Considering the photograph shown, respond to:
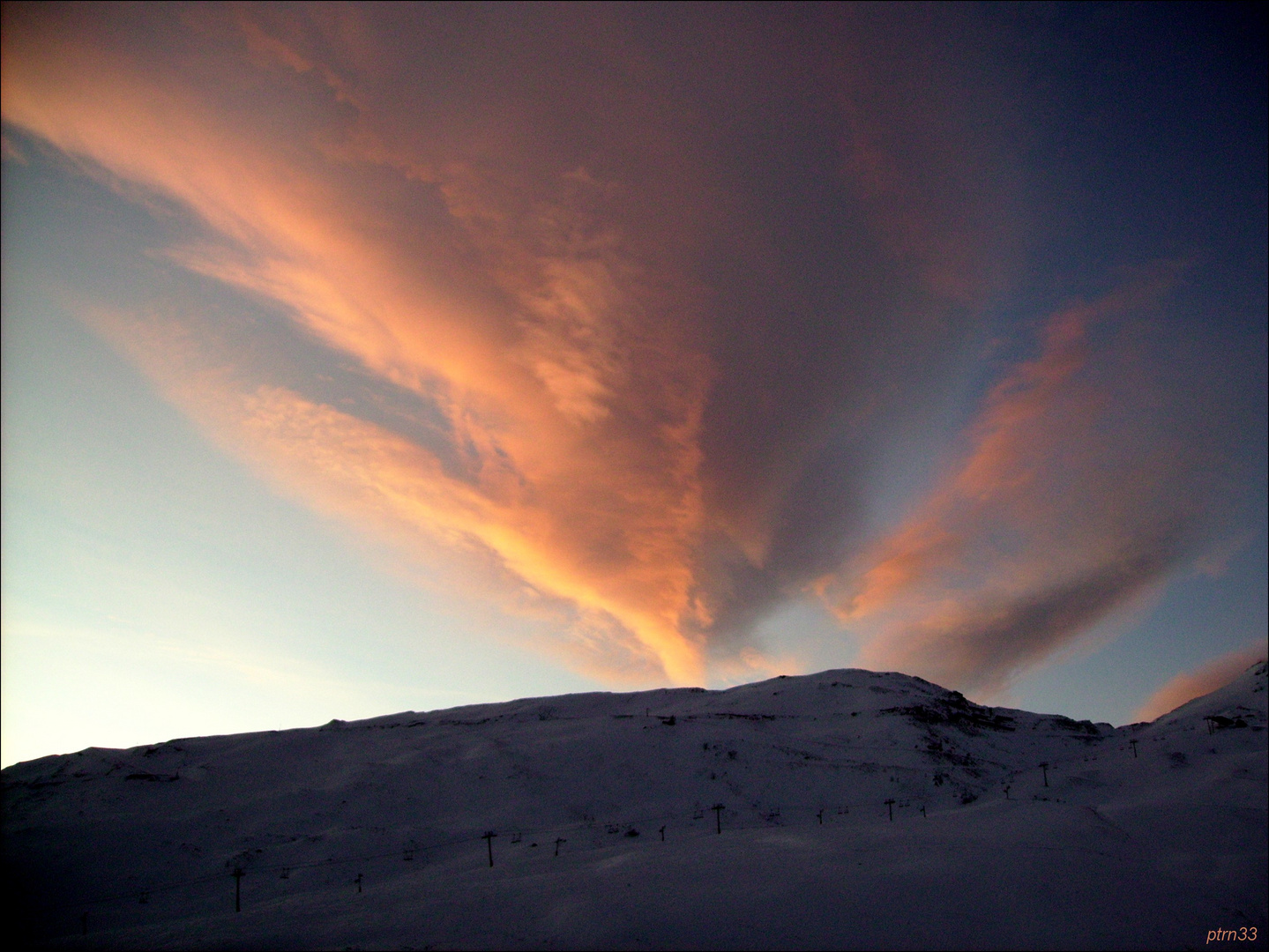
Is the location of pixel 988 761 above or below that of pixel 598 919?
above

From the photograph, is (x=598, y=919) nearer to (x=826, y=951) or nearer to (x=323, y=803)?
(x=826, y=951)

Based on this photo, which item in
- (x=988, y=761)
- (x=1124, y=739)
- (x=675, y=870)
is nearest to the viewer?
(x=675, y=870)

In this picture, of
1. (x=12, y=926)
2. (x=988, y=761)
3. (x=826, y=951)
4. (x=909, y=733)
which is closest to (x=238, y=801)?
(x=12, y=926)

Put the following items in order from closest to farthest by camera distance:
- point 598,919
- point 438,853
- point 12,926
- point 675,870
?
point 598,919, point 675,870, point 12,926, point 438,853

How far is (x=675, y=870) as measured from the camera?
23.4 metres

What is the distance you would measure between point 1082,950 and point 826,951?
22.6 feet

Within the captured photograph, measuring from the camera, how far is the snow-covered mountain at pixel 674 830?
20344mm

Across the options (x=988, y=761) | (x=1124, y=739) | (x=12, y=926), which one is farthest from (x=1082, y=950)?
(x=1124, y=739)

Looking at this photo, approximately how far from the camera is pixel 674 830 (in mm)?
39219

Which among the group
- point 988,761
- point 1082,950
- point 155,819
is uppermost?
point 988,761

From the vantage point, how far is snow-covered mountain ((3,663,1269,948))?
20344mm

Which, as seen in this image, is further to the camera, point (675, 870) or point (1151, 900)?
point (675, 870)

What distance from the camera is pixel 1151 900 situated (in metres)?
21.8

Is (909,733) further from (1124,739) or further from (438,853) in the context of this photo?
(438,853)
